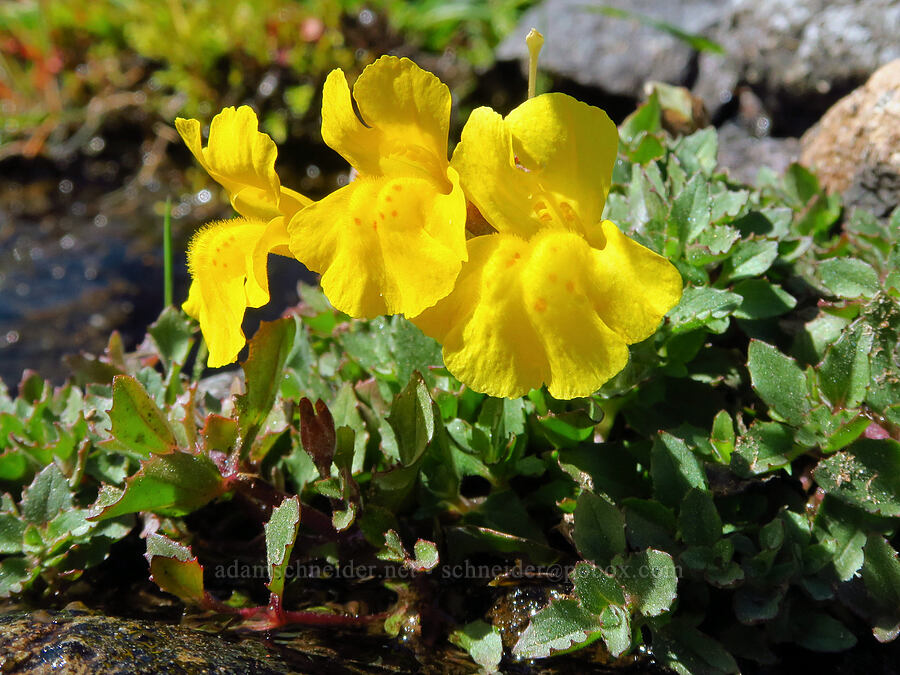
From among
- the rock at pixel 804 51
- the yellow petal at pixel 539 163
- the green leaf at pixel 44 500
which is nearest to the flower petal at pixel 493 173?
the yellow petal at pixel 539 163

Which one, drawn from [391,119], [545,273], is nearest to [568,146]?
[545,273]

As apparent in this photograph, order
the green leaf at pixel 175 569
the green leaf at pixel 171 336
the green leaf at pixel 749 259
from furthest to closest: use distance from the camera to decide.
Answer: the green leaf at pixel 171 336 → the green leaf at pixel 749 259 → the green leaf at pixel 175 569

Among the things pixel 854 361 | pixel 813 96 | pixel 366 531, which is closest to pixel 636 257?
pixel 854 361

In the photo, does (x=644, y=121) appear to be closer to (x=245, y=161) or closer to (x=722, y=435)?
(x=722, y=435)

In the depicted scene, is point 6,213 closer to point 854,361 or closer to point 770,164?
point 770,164

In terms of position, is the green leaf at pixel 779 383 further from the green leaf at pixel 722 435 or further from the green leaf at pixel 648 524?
the green leaf at pixel 648 524

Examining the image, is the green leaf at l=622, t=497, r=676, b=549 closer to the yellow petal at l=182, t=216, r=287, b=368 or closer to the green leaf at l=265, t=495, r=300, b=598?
the green leaf at l=265, t=495, r=300, b=598
